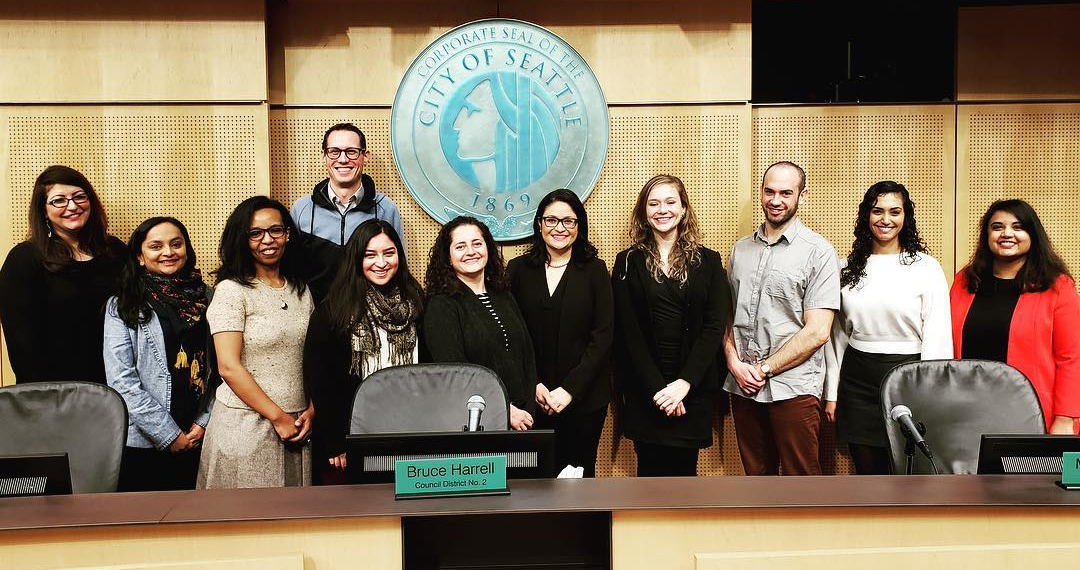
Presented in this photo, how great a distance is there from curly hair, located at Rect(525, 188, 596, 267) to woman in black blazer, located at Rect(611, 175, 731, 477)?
0.74ft

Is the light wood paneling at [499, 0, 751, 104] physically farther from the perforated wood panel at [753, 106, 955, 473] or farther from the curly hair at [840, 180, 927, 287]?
the curly hair at [840, 180, 927, 287]

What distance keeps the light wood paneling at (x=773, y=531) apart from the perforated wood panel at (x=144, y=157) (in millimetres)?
2861

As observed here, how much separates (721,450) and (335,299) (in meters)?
2.30

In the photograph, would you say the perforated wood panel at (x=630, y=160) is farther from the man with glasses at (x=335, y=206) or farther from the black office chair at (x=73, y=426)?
the black office chair at (x=73, y=426)

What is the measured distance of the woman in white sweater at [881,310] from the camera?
3.21 meters

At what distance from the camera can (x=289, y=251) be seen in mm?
3109

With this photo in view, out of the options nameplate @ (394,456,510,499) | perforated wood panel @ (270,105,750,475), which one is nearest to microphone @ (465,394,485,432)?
nameplate @ (394,456,510,499)

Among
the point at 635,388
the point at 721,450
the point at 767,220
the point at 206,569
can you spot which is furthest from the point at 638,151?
the point at 206,569

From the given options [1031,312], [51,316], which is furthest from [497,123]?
[1031,312]

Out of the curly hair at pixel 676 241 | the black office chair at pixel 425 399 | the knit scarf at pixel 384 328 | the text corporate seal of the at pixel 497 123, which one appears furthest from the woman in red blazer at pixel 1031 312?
the knit scarf at pixel 384 328

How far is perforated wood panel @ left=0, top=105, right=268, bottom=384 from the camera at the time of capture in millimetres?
3705

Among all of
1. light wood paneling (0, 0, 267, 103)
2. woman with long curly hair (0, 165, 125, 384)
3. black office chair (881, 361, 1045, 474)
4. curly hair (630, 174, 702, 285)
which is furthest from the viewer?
light wood paneling (0, 0, 267, 103)

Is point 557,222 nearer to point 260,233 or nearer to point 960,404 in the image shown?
point 260,233

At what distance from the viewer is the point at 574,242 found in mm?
3301
